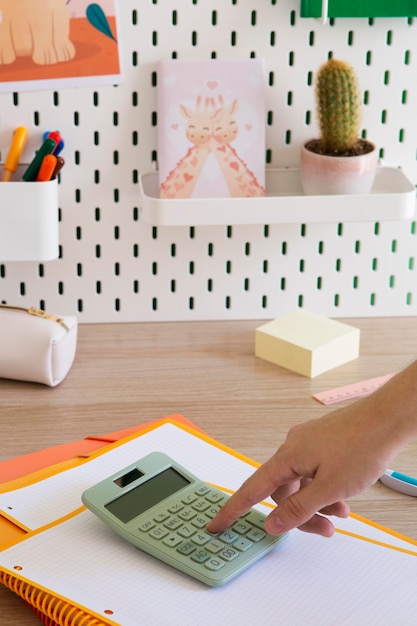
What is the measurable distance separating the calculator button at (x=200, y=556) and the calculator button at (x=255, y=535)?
0.04 metres

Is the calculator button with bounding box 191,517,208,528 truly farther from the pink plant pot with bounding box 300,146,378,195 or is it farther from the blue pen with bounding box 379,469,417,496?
the pink plant pot with bounding box 300,146,378,195

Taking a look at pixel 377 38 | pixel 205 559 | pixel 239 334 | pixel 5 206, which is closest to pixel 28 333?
pixel 5 206

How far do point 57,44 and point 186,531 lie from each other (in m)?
0.64

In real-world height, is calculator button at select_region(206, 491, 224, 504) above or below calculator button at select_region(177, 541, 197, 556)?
above

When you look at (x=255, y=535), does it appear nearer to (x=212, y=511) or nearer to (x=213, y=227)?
(x=212, y=511)

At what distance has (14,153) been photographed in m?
1.16

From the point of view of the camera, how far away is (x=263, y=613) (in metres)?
0.69

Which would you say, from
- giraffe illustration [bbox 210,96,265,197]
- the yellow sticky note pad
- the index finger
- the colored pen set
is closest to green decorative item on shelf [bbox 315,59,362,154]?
giraffe illustration [bbox 210,96,265,197]

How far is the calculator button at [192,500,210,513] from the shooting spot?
0.80 m

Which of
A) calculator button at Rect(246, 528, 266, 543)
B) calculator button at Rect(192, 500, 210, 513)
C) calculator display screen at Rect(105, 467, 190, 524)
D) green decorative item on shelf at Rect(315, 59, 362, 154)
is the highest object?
green decorative item on shelf at Rect(315, 59, 362, 154)

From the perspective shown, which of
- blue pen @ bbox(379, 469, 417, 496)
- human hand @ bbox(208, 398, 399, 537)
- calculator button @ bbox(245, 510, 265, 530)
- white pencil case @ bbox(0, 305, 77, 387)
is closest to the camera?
human hand @ bbox(208, 398, 399, 537)

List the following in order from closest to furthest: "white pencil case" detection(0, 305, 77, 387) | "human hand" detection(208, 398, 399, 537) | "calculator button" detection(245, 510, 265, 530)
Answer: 1. "human hand" detection(208, 398, 399, 537)
2. "calculator button" detection(245, 510, 265, 530)
3. "white pencil case" detection(0, 305, 77, 387)

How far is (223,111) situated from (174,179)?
0.34ft

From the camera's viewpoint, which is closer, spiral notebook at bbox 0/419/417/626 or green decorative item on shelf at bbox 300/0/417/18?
spiral notebook at bbox 0/419/417/626
